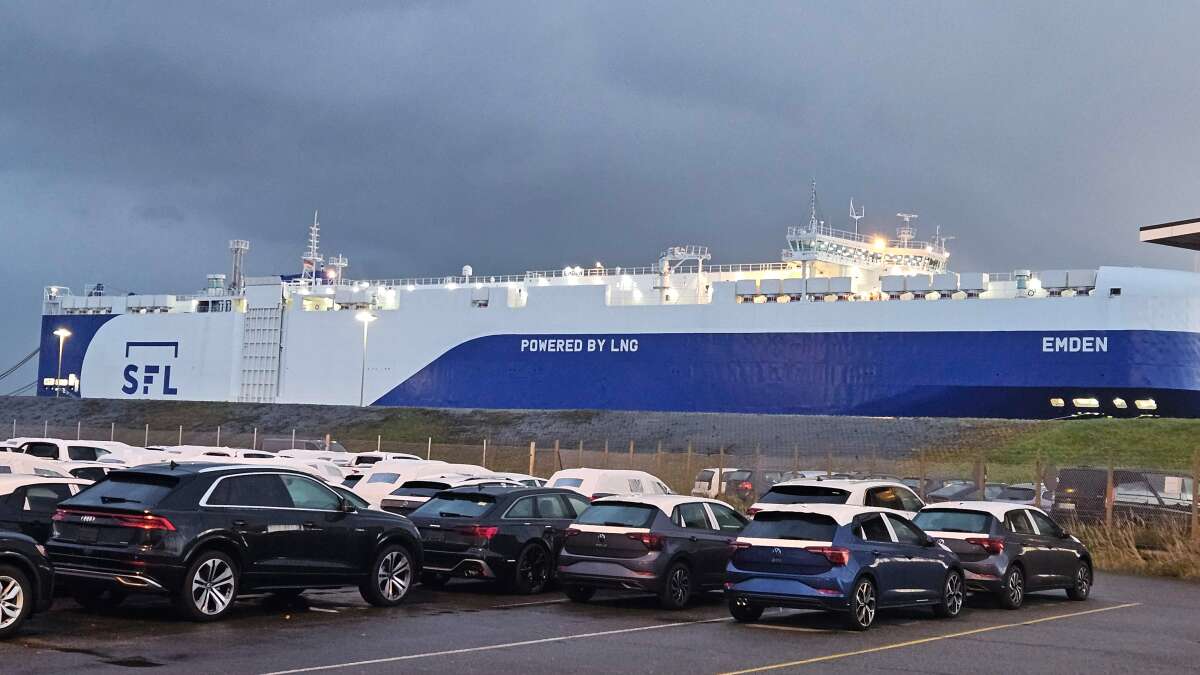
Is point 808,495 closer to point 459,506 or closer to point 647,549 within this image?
point 647,549

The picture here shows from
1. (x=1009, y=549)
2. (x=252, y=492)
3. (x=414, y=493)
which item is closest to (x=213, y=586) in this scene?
(x=252, y=492)

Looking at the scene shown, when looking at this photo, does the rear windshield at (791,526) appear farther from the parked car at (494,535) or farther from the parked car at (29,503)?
the parked car at (29,503)

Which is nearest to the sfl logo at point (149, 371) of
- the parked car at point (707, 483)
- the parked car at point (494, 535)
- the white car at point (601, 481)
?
the parked car at point (707, 483)

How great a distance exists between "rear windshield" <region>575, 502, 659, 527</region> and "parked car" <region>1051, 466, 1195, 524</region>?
12.0m

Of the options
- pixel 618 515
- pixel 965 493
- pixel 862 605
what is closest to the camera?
pixel 862 605

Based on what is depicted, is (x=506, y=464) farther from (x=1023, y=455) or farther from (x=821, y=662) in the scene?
(x=821, y=662)

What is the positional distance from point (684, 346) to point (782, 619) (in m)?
41.4

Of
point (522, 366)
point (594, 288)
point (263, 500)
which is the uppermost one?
point (594, 288)

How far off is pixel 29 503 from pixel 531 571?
220 inches

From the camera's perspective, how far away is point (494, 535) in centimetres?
1448

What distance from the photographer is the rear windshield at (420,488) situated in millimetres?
18406

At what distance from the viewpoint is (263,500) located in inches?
474

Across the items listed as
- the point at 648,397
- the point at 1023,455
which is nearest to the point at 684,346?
the point at 648,397

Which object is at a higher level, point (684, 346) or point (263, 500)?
point (684, 346)
